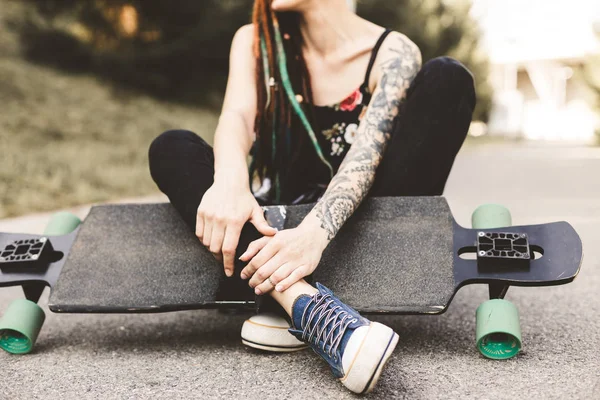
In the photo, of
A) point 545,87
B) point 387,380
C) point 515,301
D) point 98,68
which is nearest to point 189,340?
point 387,380

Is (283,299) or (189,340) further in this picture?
(189,340)

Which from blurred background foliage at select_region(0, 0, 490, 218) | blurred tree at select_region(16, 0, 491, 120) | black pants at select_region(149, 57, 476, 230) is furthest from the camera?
blurred tree at select_region(16, 0, 491, 120)

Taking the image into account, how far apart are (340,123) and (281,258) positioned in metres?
0.67

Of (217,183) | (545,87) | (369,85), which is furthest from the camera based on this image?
(545,87)

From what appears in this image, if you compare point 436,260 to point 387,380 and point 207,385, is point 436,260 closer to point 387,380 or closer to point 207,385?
point 387,380

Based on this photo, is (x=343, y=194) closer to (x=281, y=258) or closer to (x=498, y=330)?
(x=281, y=258)

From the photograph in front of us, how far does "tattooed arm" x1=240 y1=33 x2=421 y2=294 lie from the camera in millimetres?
1284

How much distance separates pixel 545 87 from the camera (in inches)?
826

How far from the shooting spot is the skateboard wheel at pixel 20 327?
1.44 metres

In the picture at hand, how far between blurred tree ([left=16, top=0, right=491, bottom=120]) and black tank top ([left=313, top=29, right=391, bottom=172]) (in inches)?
193

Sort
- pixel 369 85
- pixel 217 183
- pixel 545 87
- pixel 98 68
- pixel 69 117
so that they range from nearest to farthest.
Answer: pixel 217 183 → pixel 369 85 → pixel 69 117 → pixel 98 68 → pixel 545 87

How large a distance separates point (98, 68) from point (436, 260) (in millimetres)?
6862

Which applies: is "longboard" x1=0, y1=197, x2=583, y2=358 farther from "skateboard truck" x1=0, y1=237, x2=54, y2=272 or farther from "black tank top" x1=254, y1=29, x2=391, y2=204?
"black tank top" x1=254, y1=29, x2=391, y2=204

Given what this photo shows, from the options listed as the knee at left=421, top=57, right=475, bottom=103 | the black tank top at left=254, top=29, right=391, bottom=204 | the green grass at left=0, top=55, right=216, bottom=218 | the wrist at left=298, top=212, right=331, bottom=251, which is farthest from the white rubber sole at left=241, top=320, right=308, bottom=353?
the green grass at left=0, top=55, right=216, bottom=218
